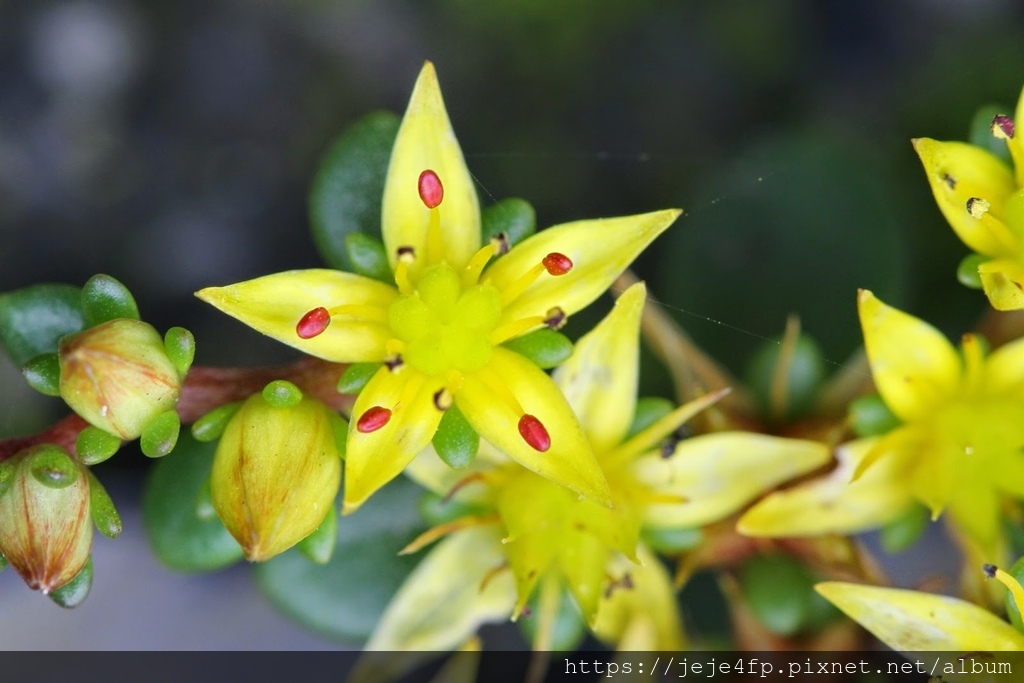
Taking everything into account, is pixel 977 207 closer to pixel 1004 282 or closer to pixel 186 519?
pixel 1004 282

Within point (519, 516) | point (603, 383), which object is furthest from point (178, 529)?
point (603, 383)

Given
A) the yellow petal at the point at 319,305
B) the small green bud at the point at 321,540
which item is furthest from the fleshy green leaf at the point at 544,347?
the small green bud at the point at 321,540

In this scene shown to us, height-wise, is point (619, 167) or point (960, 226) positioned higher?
point (960, 226)

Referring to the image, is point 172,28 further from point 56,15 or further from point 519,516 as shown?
point 519,516

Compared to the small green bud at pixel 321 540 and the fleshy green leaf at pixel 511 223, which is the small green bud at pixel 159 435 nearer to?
the small green bud at pixel 321 540

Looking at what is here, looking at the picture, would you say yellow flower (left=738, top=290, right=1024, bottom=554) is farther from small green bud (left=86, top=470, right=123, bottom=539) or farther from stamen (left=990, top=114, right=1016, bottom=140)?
small green bud (left=86, top=470, right=123, bottom=539)

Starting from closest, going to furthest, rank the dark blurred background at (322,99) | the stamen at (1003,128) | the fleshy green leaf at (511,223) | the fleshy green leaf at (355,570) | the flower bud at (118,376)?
1. the flower bud at (118,376)
2. the stamen at (1003,128)
3. the fleshy green leaf at (511,223)
4. the fleshy green leaf at (355,570)
5. the dark blurred background at (322,99)
